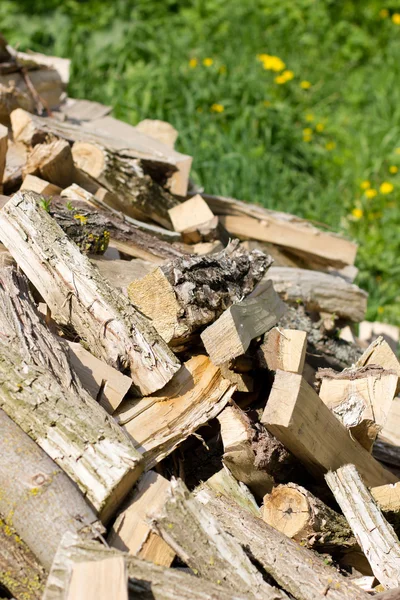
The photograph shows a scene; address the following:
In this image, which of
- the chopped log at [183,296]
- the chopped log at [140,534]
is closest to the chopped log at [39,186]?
the chopped log at [183,296]

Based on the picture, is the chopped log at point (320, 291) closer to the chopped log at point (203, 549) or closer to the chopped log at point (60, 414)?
the chopped log at point (60, 414)

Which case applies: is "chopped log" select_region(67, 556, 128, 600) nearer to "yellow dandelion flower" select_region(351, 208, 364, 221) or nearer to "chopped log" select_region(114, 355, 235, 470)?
"chopped log" select_region(114, 355, 235, 470)

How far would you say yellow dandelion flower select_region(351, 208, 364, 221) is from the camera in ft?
18.3

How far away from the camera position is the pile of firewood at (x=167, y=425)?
201 centimetres

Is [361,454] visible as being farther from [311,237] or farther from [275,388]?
[311,237]

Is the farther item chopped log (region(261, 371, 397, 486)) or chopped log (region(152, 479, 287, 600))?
chopped log (region(261, 371, 397, 486))

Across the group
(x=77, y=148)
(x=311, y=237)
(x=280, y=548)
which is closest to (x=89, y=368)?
(x=280, y=548)

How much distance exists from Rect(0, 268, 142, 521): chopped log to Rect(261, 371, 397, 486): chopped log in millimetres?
508

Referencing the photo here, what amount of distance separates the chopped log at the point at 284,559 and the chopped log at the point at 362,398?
1.69 ft

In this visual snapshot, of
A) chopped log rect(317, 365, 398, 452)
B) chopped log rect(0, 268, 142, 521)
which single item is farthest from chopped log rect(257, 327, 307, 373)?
chopped log rect(0, 268, 142, 521)

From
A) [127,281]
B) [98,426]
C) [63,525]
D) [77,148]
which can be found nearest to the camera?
[63,525]

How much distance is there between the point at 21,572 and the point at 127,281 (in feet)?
3.96

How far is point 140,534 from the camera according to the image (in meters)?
2.12

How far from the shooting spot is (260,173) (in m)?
5.39
